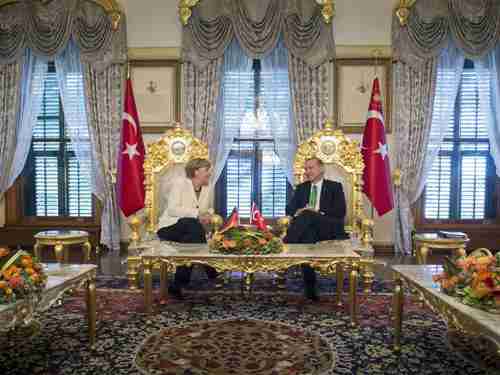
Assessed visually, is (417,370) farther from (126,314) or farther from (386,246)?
(386,246)

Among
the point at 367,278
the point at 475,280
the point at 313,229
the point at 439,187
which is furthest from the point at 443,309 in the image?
the point at 439,187

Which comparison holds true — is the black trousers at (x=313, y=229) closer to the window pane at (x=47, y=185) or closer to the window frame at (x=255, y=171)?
the window frame at (x=255, y=171)

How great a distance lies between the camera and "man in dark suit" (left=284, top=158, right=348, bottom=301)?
4219 mm

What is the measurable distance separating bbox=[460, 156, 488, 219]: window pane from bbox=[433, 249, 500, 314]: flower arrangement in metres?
3.97

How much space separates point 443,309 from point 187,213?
2.48 m

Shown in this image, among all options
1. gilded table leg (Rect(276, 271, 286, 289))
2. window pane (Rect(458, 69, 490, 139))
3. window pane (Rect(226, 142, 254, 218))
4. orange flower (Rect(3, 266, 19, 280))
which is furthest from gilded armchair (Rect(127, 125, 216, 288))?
window pane (Rect(458, 69, 490, 139))

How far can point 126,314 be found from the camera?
3.53m

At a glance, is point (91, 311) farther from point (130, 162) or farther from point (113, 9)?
point (113, 9)

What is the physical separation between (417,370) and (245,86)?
13.6 ft

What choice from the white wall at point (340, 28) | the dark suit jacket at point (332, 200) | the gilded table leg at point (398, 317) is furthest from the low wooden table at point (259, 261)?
the white wall at point (340, 28)

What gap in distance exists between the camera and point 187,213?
4320mm

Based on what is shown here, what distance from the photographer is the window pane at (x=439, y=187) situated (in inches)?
243

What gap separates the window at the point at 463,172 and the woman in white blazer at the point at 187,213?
3076 mm

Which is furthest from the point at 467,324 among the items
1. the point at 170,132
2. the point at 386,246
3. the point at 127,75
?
the point at 127,75
